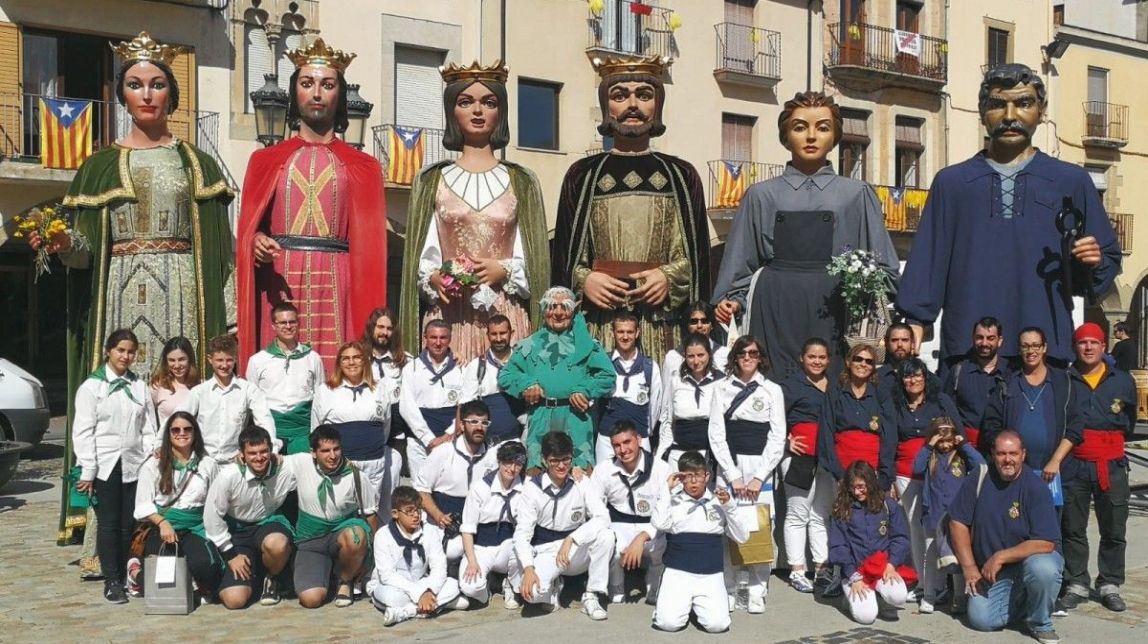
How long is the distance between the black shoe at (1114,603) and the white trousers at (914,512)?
0.85 m

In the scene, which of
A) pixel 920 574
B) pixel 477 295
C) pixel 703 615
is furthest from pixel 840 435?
pixel 477 295

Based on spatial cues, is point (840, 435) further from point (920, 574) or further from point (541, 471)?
point (541, 471)

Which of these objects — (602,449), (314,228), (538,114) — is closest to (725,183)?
(538,114)

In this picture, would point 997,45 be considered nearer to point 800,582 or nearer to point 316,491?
point 800,582

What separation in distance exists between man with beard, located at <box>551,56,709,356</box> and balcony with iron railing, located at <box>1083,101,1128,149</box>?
2366 cm

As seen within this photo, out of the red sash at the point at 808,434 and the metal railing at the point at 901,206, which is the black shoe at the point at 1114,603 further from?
the metal railing at the point at 901,206

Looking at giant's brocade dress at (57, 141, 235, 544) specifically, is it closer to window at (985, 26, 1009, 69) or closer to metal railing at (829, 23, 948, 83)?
metal railing at (829, 23, 948, 83)

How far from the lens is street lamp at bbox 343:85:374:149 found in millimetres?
9867

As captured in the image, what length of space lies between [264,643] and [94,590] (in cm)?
147

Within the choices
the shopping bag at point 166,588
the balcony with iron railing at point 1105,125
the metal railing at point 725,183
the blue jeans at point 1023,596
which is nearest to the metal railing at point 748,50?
the metal railing at point 725,183

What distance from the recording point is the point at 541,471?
6266mm

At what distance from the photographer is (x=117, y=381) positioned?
651cm

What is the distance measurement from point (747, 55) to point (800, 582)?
713 inches

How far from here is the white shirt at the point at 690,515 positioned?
5930 mm
